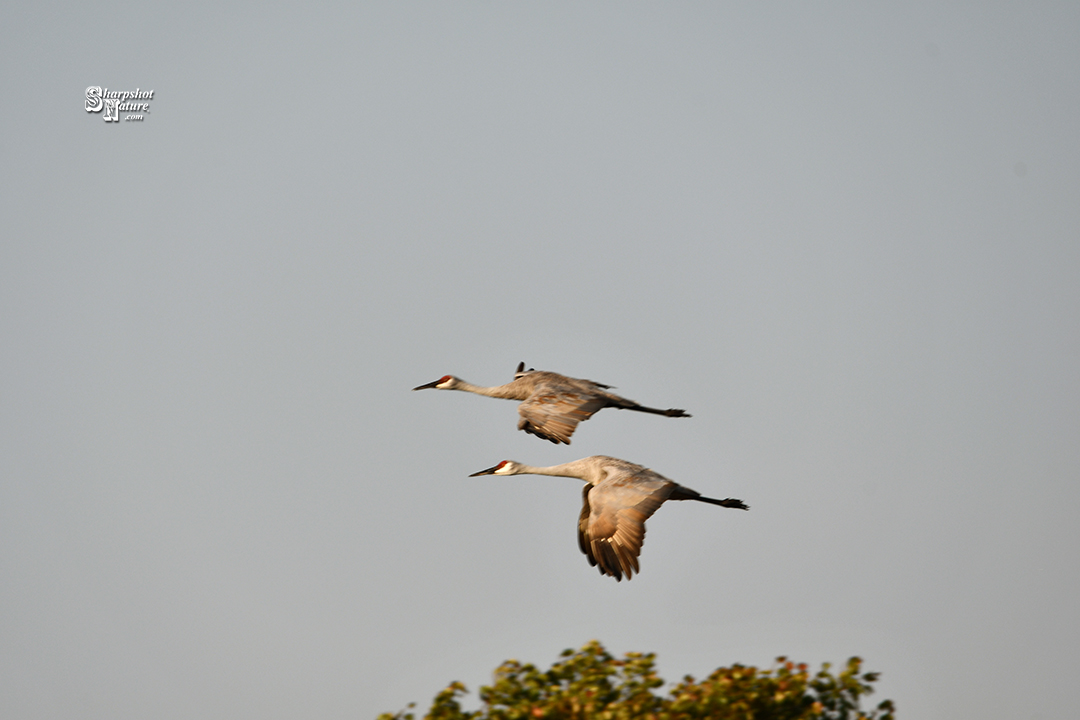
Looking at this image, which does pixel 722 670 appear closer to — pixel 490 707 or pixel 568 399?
pixel 490 707

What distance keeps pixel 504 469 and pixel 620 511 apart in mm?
4239

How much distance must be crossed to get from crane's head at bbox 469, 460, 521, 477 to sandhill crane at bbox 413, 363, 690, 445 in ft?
3.85

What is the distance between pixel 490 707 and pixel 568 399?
312 inches

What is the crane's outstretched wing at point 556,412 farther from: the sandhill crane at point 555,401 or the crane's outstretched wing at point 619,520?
the crane's outstretched wing at point 619,520

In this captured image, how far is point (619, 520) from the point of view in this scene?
1498cm

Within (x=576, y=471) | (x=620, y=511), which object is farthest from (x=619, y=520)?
(x=576, y=471)

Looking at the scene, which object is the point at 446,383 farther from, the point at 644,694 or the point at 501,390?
the point at 644,694

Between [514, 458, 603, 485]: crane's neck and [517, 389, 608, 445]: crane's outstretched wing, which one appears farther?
[514, 458, 603, 485]: crane's neck

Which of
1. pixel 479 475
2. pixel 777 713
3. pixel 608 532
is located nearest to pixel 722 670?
pixel 777 713

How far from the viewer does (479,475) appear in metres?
19.2

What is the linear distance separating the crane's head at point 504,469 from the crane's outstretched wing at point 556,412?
4.88ft

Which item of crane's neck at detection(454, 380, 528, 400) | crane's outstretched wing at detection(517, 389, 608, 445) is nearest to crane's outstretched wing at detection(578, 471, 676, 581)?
crane's outstretched wing at detection(517, 389, 608, 445)

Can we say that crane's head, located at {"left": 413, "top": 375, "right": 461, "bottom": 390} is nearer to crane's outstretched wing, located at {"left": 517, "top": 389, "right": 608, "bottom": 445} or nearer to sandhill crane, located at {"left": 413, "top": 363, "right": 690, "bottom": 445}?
sandhill crane, located at {"left": 413, "top": 363, "right": 690, "bottom": 445}

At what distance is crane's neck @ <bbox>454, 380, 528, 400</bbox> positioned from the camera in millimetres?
19828
